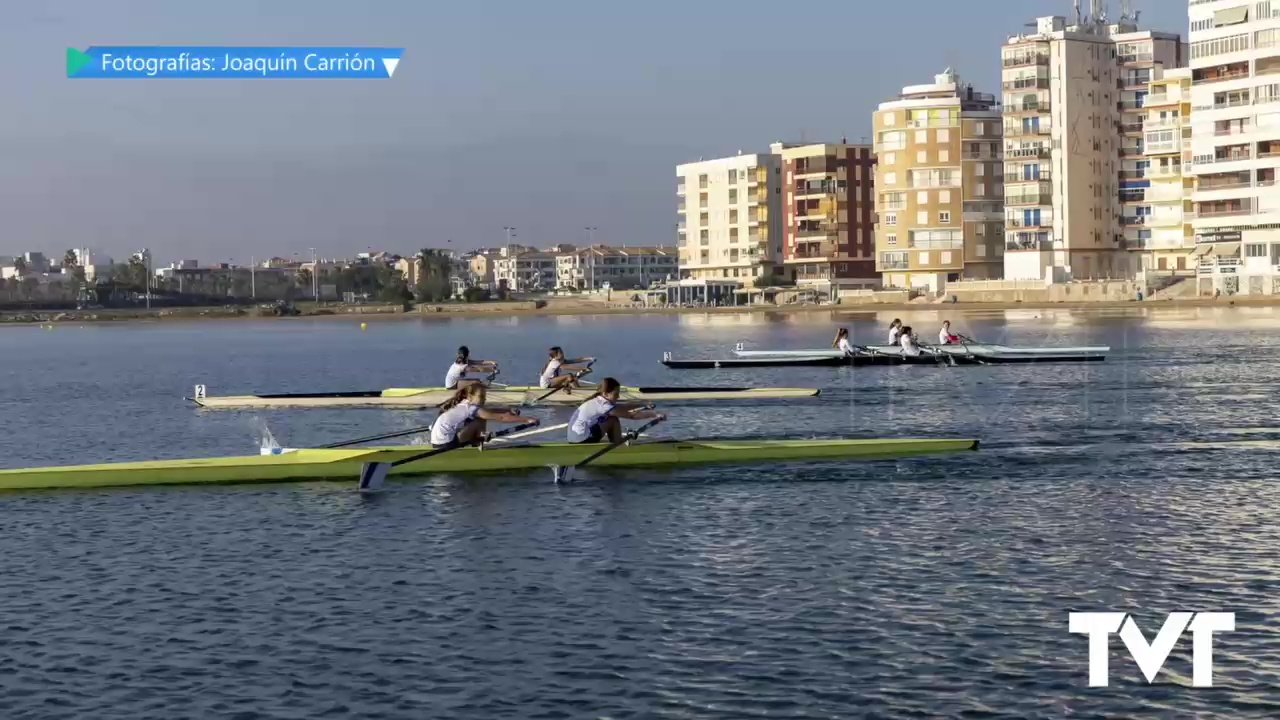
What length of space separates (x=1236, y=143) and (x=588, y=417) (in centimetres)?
10719

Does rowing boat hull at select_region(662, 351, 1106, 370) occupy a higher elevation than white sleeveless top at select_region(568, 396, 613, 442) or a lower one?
lower

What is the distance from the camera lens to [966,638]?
1584 centimetres

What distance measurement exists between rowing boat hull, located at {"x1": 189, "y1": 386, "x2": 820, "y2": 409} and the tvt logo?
26121mm

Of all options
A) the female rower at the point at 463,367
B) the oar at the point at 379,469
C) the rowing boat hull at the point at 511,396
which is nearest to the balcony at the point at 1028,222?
the rowing boat hull at the point at 511,396

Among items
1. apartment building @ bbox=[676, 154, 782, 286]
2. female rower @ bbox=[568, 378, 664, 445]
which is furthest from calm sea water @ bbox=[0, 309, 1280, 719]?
apartment building @ bbox=[676, 154, 782, 286]

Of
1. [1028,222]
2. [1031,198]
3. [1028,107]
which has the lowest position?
[1028,222]

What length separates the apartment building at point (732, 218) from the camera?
7067 inches

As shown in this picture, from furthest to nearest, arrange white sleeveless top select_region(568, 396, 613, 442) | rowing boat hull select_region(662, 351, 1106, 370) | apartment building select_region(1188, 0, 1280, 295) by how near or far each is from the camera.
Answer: apartment building select_region(1188, 0, 1280, 295) < rowing boat hull select_region(662, 351, 1106, 370) < white sleeveless top select_region(568, 396, 613, 442)

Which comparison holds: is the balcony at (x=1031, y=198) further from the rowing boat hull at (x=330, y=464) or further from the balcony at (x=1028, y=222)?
the rowing boat hull at (x=330, y=464)

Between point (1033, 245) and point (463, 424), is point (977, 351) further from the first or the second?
point (1033, 245)

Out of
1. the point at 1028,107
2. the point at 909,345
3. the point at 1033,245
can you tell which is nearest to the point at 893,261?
the point at 1033,245

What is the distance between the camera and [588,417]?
90.4 feet

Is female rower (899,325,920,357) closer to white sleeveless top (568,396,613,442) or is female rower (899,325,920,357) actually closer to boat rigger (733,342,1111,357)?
boat rigger (733,342,1111,357)

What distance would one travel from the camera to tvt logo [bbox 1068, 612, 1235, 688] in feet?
47.1
